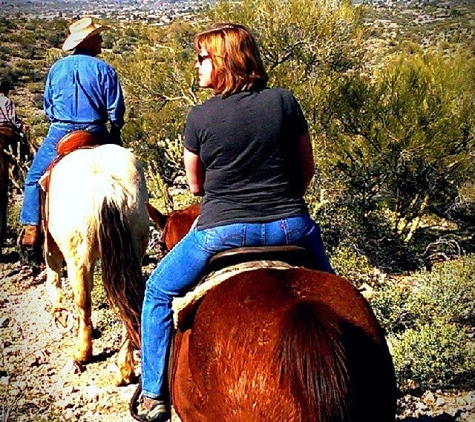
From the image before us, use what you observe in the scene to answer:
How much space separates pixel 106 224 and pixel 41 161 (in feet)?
4.24

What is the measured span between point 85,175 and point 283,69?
4.50m

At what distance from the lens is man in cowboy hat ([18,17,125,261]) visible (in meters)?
4.78

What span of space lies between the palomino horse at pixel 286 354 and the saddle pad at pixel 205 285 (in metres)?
0.06

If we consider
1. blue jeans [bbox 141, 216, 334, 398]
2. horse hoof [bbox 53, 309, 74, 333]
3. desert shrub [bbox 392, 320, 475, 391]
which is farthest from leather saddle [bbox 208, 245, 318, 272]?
horse hoof [bbox 53, 309, 74, 333]

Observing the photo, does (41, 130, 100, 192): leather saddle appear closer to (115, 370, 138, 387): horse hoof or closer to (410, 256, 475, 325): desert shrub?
(115, 370, 138, 387): horse hoof

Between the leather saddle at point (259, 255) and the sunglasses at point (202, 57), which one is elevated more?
the sunglasses at point (202, 57)

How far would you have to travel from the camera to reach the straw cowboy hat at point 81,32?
487 cm

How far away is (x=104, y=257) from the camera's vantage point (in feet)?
13.3

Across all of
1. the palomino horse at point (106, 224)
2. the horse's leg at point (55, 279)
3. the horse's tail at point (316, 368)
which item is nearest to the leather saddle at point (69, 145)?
the palomino horse at point (106, 224)

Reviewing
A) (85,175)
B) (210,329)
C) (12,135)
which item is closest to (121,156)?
(85,175)

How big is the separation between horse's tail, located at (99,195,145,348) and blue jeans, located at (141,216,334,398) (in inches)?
54.6

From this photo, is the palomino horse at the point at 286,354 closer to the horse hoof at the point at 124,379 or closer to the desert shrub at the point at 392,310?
the horse hoof at the point at 124,379

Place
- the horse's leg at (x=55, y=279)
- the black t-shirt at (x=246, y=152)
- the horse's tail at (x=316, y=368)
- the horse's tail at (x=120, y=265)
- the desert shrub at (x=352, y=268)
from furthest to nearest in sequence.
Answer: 1. the desert shrub at (x=352, y=268)
2. the horse's leg at (x=55, y=279)
3. the horse's tail at (x=120, y=265)
4. the black t-shirt at (x=246, y=152)
5. the horse's tail at (x=316, y=368)

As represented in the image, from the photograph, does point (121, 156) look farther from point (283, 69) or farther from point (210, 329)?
point (283, 69)
